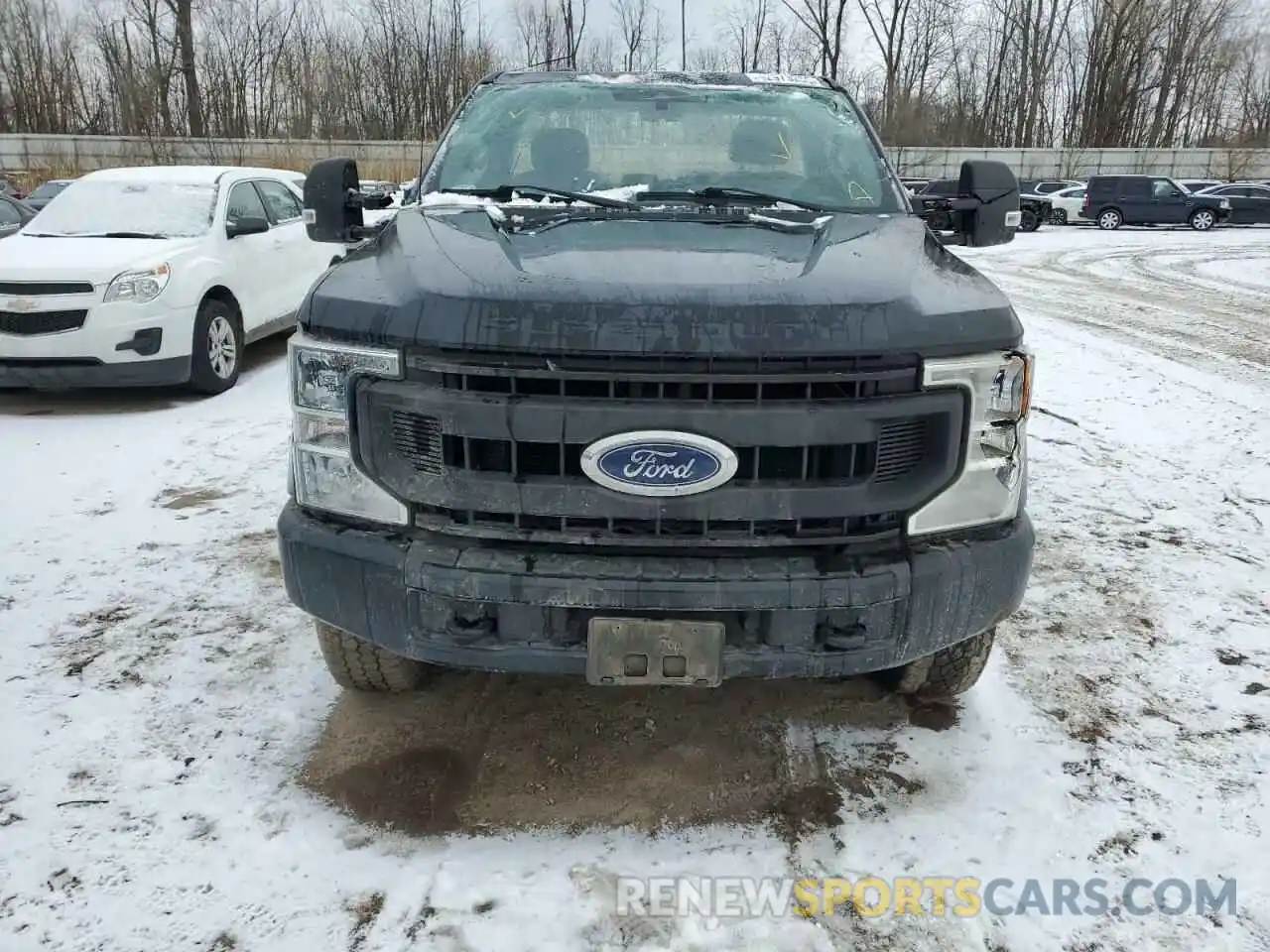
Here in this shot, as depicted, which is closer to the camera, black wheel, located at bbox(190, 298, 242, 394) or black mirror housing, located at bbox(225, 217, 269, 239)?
black wheel, located at bbox(190, 298, 242, 394)

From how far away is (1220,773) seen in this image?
2703 mm

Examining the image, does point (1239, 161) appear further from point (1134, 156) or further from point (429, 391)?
point (429, 391)

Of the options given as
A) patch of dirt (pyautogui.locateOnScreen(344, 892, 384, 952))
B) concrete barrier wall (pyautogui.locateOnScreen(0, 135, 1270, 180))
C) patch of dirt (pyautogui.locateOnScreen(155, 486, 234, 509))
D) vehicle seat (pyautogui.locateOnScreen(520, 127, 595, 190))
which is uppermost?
concrete barrier wall (pyautogui.locateOnScreen(0, 135, 1270, 180))

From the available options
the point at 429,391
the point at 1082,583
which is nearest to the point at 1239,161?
the point at 1082,583

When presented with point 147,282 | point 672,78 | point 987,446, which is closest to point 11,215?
point 147,282

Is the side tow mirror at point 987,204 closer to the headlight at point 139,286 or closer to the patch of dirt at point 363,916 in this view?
the patch of dirt at point 363,916

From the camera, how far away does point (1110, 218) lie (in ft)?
90.2

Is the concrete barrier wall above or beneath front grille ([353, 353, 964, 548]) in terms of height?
above

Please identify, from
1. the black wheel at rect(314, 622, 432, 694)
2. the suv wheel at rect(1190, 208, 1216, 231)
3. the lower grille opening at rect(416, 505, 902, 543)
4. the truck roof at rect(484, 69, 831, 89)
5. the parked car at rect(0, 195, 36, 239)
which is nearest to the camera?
the lower grille opening at rect(416, 505, 902, 543)

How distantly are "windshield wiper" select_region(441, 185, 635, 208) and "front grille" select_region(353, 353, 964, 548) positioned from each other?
122 cm

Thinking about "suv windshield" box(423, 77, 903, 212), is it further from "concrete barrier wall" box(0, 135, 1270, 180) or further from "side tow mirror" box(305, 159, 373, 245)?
"concrete barrier wall" box(0, 135, 1270, 180)

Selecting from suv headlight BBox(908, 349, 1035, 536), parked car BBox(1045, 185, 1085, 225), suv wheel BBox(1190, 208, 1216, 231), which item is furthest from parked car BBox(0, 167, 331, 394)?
suv wheel BBox(1190, 208, 1216, 231)

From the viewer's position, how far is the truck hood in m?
2.10

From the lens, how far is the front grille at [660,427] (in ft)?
6.91
